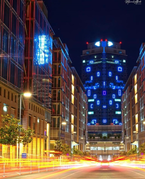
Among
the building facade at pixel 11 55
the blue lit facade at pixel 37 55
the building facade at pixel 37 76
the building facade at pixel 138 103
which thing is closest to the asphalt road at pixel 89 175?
the building facade at pixel 11 55

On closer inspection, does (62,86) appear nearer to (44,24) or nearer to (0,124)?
(44,24)

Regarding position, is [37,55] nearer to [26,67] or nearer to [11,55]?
[26,67]

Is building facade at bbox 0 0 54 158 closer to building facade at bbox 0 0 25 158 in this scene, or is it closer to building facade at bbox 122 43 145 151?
building facade at bbox 0 0 25 158

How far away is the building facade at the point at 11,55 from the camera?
50.5m

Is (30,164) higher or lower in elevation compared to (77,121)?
lower

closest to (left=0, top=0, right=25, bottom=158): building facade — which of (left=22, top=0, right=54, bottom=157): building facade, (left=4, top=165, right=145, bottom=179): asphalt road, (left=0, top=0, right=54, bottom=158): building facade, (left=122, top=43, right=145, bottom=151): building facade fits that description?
(left=0, top=0, right=54, bottom=158): building facade

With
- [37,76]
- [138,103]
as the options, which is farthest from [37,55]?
[138,103]

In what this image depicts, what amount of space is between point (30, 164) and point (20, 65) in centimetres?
2566

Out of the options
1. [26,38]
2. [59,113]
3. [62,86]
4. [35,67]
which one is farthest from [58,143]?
[26,38]

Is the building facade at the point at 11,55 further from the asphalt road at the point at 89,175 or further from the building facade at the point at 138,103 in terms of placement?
the building facade at the point at 138,103

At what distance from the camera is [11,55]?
5491cm

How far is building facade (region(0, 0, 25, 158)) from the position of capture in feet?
166

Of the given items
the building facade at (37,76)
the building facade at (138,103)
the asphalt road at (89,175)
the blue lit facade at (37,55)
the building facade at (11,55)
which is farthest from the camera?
the building facade at (138,103)

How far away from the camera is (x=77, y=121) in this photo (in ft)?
493
